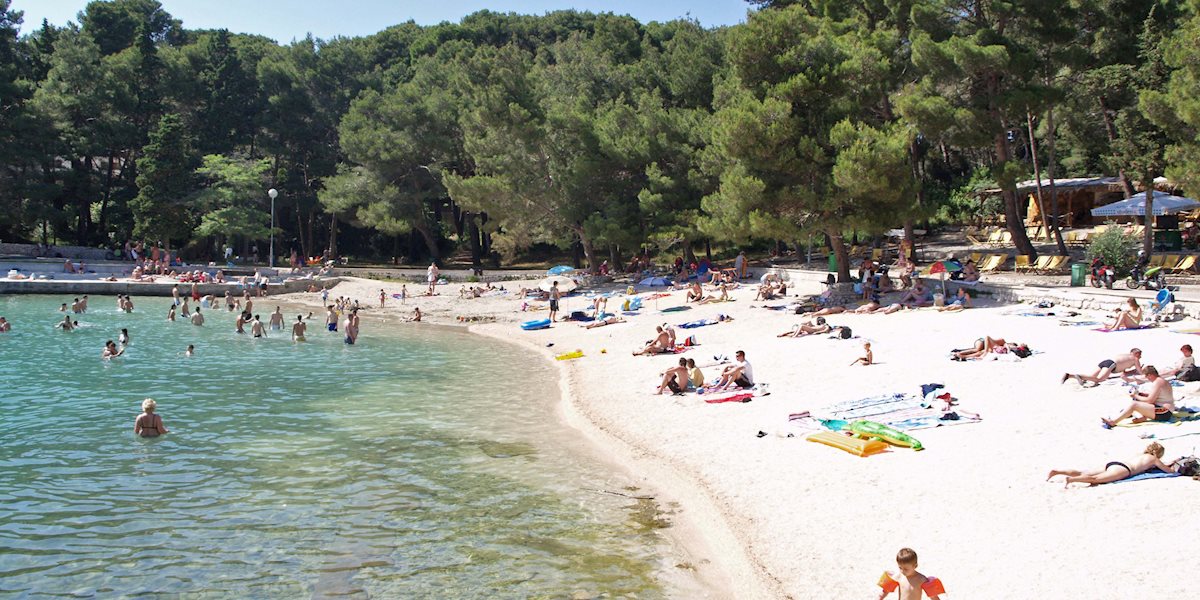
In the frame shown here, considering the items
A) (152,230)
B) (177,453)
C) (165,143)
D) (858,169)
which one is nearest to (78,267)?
(152,230)

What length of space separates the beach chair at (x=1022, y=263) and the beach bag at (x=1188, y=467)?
2060cm

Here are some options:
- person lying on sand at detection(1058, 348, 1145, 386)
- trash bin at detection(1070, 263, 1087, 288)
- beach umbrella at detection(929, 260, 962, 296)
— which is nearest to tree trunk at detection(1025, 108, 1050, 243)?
beach umbrella at detection(929, 260, 962, 296)

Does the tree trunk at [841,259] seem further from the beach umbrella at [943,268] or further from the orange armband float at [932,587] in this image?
the orange armband float at [932,587]

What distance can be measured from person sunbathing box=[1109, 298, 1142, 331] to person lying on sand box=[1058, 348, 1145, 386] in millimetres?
4787

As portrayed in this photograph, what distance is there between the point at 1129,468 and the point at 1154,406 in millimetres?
2327

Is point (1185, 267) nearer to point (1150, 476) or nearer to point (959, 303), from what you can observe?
point (959, 303)

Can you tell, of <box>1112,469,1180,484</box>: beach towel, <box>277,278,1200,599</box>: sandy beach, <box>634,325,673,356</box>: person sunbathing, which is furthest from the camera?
<box>634,325,673,356</box>: person sunbathing

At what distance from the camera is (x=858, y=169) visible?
903 inches

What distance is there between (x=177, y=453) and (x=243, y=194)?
38962mm

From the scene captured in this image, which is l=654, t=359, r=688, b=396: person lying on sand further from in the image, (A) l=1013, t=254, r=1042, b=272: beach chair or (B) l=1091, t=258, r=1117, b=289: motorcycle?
(A) l=1013, t=254, r=1042, b=272: beach chair

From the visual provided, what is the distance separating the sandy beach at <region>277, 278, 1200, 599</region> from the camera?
23.7ft

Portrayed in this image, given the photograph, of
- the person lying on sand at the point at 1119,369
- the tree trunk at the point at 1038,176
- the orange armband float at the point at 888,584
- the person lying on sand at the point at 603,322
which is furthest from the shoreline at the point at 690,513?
the tree trunk at the point at 1038,176

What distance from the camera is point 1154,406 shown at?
10.1 meters

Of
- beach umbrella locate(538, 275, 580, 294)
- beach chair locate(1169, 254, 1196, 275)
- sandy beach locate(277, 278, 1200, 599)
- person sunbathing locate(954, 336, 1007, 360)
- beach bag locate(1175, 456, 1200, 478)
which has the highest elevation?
beach chair locate(1169, 254, 1196, 275)
